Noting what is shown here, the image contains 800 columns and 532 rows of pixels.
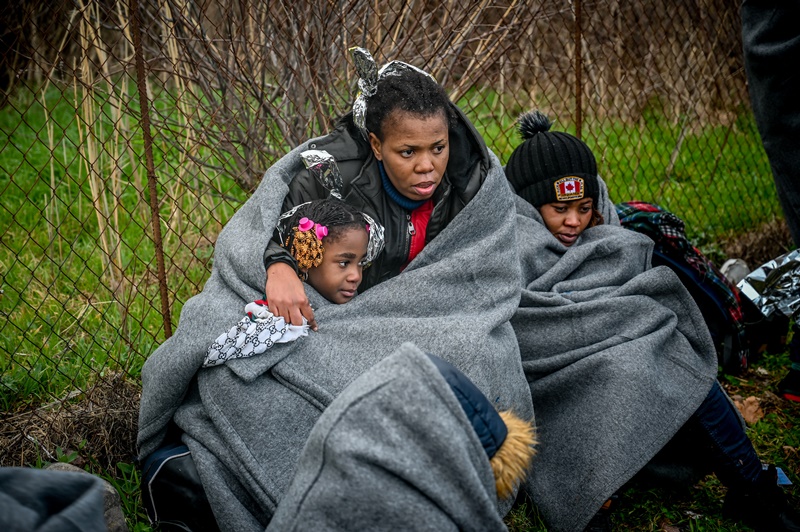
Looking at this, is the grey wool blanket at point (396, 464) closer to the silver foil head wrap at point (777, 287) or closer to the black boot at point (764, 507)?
the black boot at point (764, 507)

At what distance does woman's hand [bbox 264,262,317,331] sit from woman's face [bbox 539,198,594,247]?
4.08 feet

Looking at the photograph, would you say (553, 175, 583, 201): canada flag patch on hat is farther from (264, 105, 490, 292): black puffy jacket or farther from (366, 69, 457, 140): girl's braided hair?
(366, 69, 457, 140): girl's braided hair

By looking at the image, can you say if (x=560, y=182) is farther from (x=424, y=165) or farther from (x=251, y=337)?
(x=251, y=337)

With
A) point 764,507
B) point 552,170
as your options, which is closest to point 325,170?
point 552,170

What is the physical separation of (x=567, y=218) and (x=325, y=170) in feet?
3.64

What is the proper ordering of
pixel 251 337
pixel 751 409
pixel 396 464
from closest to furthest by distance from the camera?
pixel 396 464, pixel 251 337, pixel 751 409

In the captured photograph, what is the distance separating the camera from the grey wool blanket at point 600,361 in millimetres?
2646

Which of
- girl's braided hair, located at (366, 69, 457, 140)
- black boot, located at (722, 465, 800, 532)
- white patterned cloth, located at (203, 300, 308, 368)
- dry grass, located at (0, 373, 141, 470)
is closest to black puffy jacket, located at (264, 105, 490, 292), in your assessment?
girl's braided hair, located at (366, 69, 457, 140)

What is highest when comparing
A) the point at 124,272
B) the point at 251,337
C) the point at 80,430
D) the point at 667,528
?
the point at 124,272

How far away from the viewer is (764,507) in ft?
8.85

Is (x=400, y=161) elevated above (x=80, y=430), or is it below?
above

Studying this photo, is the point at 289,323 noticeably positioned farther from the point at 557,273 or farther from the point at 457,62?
the point at 457,62

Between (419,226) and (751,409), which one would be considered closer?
(419,226)

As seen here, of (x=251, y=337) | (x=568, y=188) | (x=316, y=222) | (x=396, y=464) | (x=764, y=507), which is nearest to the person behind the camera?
(x=396, y=464)
